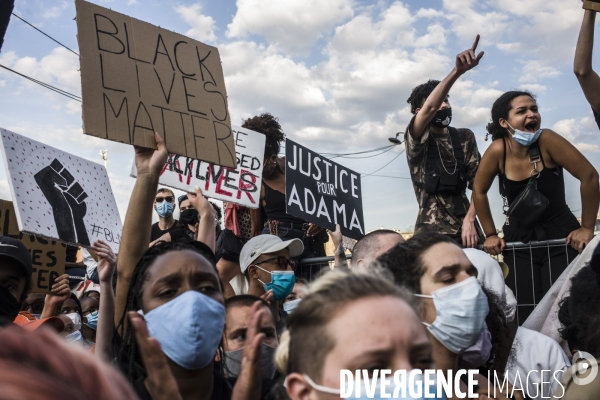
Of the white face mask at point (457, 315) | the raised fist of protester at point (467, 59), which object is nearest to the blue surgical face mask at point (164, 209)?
the raised fist of protester at point (467, 59)

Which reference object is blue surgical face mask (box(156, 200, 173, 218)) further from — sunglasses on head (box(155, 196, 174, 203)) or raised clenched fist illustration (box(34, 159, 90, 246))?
raised clenched fist illustration (box(34, 159, 90, 246))

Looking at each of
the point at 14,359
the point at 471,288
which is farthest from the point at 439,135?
the point at 14,359

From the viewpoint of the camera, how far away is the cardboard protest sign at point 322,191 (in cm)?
Answer: 577

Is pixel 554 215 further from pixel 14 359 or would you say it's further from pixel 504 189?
pixel 14 359

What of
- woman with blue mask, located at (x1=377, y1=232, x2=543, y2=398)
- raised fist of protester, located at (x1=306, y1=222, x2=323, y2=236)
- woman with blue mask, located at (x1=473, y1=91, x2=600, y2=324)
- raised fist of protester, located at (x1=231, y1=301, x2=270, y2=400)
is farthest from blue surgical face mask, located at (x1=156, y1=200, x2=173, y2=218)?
raised fist of protester, located at (x1=231, y1=301, x2=270, y2=400)

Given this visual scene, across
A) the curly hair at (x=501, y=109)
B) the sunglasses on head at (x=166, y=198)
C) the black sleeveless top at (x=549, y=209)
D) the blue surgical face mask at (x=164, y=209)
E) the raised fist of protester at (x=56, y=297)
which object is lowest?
the raised fist of protester at (x=56, y=297)

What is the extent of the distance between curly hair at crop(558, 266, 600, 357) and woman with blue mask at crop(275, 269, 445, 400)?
1.24m

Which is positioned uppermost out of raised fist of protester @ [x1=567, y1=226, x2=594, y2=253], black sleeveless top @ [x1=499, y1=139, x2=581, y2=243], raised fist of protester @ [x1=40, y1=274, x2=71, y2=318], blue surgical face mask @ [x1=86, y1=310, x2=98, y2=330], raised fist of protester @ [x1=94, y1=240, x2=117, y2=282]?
black sleeveless top @ [x1=499, y1=139, x2=581, y2=243]

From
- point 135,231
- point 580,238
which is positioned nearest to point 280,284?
point 135,231

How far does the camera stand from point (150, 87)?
13.1 ft

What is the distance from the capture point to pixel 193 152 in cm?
399

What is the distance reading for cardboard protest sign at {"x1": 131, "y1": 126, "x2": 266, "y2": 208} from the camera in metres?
5.80

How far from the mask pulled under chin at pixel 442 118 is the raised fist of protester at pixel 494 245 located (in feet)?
3.47

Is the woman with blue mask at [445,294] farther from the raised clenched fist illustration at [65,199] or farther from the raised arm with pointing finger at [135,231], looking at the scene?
the raised clenched fist illustration at [65,199]
